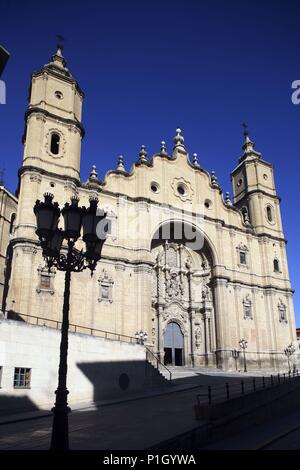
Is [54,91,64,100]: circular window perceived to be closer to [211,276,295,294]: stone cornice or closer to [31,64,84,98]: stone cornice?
[31,64,84,98]: stone cornice

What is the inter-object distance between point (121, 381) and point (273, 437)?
39.1 feet

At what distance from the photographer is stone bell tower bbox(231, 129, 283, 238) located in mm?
42250

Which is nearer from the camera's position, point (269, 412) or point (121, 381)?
point (269, 412)

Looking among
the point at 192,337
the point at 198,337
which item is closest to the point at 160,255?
the point at 192,337

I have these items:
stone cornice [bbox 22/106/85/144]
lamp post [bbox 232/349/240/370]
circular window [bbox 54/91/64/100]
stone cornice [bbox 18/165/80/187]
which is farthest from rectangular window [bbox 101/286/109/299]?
circular window [bbox 54/91/64/100]

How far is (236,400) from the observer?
13.8 metres

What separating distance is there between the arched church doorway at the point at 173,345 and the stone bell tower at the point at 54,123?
15.3 m

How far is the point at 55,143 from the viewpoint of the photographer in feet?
107

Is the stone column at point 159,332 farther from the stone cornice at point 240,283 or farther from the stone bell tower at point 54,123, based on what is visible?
the stone bell tower at point 54,123

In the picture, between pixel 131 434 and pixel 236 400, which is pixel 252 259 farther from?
pixel 131 434

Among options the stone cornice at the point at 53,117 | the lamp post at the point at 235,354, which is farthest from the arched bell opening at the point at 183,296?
the stone cornice at the point at 53,117

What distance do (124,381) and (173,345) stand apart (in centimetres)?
A: 1222
